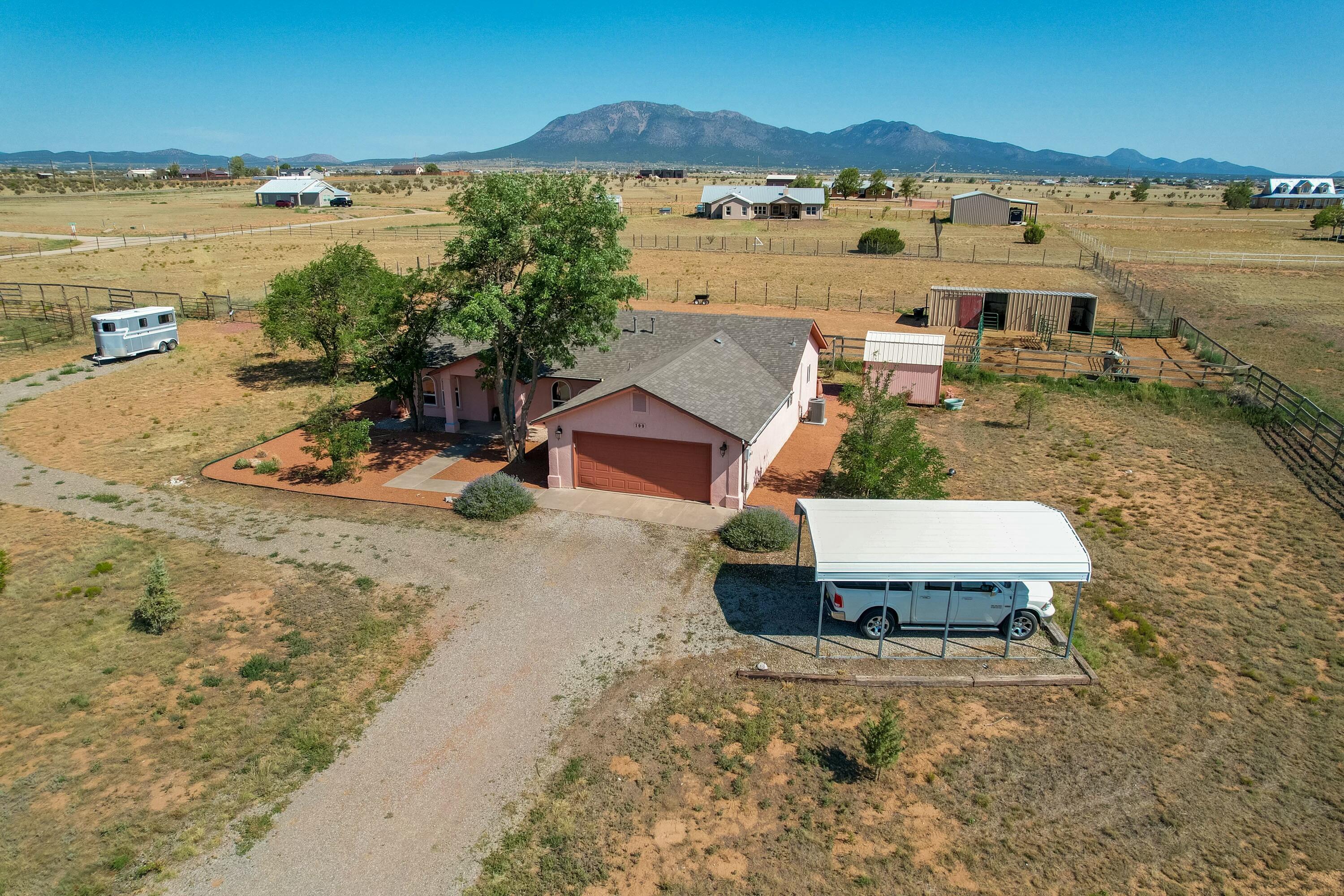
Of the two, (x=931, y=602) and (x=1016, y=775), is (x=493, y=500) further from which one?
(x=1016, y=775)

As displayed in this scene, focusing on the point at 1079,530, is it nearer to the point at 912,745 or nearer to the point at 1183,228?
the point at 912,745

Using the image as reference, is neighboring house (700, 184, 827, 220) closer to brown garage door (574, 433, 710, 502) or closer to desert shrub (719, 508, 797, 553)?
brown garage door (574, 433, 710, 502)

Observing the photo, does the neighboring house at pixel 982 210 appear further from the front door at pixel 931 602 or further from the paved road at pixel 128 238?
the front door at pixel 931 602

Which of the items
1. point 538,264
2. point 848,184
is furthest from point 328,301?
point 848,184

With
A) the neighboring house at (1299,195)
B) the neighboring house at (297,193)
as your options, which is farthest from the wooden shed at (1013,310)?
the neighboring house at (1299,195)

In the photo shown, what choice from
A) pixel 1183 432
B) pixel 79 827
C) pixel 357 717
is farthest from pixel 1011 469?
pixel 79 827

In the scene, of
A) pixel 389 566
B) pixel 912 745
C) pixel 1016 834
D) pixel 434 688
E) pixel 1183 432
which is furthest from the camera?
pixel 1183 432
